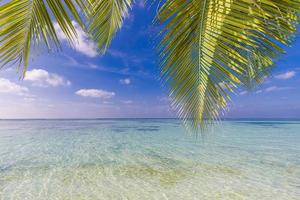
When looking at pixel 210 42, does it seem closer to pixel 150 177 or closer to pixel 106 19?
pixel 106 19

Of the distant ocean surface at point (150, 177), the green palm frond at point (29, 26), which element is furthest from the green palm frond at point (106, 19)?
the distant ocean surface at point (150, 177)

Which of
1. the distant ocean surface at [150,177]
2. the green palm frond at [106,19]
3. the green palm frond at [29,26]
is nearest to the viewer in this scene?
the green palm frond at [29,26]

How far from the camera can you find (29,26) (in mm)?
1051

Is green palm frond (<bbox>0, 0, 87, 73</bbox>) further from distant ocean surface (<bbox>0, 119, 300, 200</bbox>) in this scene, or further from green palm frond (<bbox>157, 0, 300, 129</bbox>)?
distant ocean surface (<bbox>0, 119, 300, 200</bbox>)

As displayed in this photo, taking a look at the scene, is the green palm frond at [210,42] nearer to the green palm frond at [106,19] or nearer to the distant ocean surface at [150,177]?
the green palm frond at [106,19]

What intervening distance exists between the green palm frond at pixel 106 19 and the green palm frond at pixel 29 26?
721 mm

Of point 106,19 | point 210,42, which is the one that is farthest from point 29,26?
point 106,19

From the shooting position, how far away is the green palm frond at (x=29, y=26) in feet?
3.14

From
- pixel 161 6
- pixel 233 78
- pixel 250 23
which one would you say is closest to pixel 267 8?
pixel 250 23

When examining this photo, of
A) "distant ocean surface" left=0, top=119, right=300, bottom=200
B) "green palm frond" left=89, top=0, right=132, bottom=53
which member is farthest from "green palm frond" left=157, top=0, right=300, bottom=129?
"distant ocean surface" left=0, top=119, right=300, bottom=200

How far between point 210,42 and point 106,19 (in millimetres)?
1328

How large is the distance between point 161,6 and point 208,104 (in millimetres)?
712

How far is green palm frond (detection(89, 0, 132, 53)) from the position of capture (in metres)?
1.87

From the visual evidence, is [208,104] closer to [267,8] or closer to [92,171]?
[267,8]
